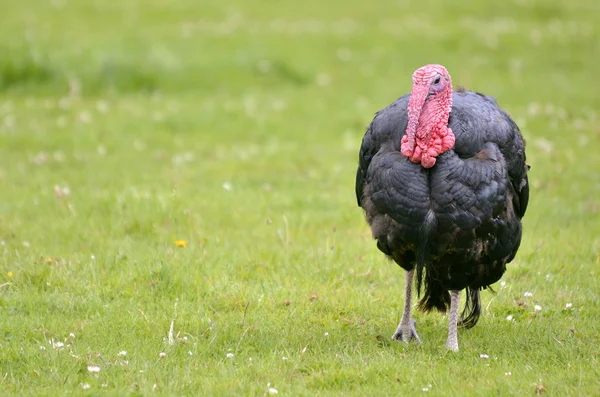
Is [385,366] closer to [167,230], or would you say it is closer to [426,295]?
[426,295]

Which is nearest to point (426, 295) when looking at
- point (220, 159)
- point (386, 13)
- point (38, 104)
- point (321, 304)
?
point (321, 304)

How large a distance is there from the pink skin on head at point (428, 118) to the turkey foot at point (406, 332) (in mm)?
1351

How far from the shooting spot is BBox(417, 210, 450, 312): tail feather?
561 centimetres

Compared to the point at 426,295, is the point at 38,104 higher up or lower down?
lower down

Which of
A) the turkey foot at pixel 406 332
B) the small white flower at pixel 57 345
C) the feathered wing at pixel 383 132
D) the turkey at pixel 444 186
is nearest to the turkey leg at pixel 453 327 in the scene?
the turkey at pixel 444 186

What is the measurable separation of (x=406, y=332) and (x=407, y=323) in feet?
0.21

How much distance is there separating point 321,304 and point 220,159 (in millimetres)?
5280

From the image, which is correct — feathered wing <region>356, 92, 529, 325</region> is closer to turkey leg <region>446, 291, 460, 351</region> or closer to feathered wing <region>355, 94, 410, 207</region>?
feathered wing <region>355, 94, 410, 207</region>

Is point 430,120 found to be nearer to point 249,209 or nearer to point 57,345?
point 57,345

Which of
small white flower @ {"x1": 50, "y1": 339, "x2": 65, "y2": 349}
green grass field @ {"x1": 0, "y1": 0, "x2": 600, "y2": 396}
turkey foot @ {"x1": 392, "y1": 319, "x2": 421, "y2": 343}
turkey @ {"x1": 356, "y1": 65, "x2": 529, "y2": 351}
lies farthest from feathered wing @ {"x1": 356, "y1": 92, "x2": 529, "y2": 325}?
small white flower @ {"x1": 50, "y1": 339, "x2": 65, "y2": 349}

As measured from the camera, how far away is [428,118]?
5770 mm

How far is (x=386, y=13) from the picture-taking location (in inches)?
848

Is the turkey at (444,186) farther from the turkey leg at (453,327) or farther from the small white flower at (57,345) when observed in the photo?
the small white flower at (57,345)

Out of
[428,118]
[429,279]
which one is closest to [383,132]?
[428,118]
